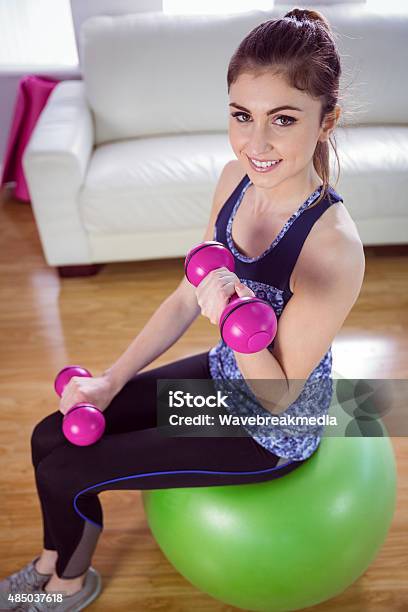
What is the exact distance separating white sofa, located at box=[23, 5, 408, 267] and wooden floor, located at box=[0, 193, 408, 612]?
0.59 feet

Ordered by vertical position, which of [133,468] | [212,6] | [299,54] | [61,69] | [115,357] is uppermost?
[299,54]

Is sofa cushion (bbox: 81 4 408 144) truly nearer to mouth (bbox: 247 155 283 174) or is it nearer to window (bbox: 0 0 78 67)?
window (bbox: 0 0 78 67)

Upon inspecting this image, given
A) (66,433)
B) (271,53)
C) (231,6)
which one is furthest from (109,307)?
(231,6)

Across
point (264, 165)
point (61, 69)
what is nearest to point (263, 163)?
point (264, 165)

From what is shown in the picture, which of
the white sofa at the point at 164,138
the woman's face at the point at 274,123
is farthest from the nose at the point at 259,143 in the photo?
the white sofa at the point at 164,138

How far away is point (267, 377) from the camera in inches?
42.6

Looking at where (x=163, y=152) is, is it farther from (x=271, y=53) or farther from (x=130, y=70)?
(x=271, y=53)

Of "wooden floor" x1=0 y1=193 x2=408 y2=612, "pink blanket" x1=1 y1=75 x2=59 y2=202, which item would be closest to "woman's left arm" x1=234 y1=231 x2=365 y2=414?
"wooden floor" x1=0 y1=193 x2=408 y2=612

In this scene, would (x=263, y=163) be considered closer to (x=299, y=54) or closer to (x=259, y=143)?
(x=259, y=143)

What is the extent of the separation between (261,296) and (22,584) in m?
0.93

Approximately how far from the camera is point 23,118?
3.26 m

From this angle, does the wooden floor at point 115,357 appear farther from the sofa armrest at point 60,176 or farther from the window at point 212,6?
the window at point 212,6

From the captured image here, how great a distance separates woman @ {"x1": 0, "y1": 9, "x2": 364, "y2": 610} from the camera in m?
0.99

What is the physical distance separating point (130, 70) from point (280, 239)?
1985mm
